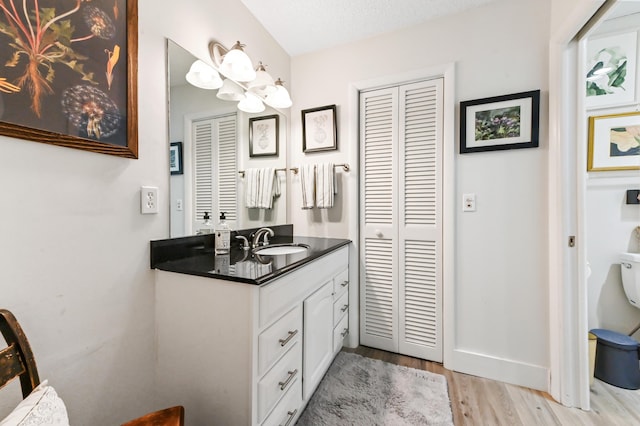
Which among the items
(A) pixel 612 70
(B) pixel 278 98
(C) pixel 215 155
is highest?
(A) pixel 612 70

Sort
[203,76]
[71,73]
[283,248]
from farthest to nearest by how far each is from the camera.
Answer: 1. [283,248]
2. [203,76]
3. [71,73]

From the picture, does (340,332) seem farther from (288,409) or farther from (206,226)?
(206,226)

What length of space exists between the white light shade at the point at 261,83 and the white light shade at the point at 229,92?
0.32ft

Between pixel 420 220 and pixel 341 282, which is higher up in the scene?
pixel 420 220

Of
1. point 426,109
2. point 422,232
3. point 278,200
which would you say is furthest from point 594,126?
point 278,200

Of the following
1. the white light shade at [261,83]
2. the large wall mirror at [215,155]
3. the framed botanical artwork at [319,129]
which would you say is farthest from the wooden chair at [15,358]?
the framed botanical artwork at [319,129]

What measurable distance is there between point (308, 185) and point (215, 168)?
731 mm

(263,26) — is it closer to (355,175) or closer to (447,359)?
(355,175)

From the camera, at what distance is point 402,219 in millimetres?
1913

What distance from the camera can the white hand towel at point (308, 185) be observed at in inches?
80.4

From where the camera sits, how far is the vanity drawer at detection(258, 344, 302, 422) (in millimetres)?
986

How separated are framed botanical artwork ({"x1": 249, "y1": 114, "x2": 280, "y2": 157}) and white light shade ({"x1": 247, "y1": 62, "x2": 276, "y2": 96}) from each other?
18cm

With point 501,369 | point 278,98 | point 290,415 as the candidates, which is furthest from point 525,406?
point 278,98

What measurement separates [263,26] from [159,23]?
3.02 ft
